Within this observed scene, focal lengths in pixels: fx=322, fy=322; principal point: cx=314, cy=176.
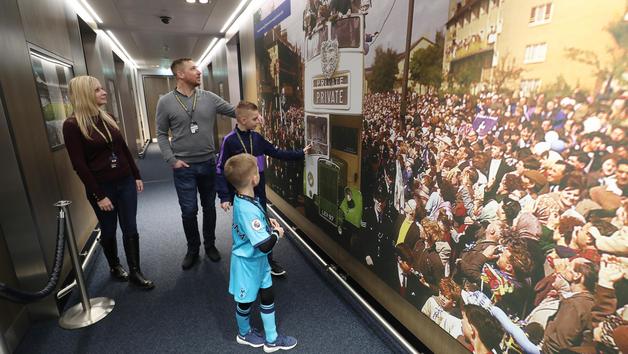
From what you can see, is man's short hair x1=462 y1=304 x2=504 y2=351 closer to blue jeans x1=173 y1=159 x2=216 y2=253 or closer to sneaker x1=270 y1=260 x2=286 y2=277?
sneaker x1=270 y1=260 x2=286 y2=277

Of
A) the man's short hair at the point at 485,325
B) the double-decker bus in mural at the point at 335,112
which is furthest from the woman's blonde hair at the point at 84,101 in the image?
the man's short hair at the point at 485,325

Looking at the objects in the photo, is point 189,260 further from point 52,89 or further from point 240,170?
point 52,89

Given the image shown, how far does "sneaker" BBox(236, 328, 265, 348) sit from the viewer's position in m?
1.96

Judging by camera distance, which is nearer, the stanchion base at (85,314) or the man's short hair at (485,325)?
the man's short hair at (485,325)

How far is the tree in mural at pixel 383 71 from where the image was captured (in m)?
1.82

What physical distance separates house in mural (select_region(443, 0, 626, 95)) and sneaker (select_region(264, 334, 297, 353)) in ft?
5.65

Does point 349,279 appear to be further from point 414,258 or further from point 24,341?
point 24,341

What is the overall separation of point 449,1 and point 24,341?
10.1 ft

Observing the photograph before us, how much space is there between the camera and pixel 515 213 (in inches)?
49.6

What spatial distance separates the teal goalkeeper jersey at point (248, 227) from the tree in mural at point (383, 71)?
100cm

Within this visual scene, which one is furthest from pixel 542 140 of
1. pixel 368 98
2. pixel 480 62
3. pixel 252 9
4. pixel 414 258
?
pixel 252 9

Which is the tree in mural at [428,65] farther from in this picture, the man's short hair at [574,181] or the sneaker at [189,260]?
the sneaker at [189,260]

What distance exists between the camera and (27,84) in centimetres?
236

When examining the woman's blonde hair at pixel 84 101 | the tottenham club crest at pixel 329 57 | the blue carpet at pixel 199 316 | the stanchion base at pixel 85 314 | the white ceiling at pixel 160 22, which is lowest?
→ the blue carpet at pixel 199 316
